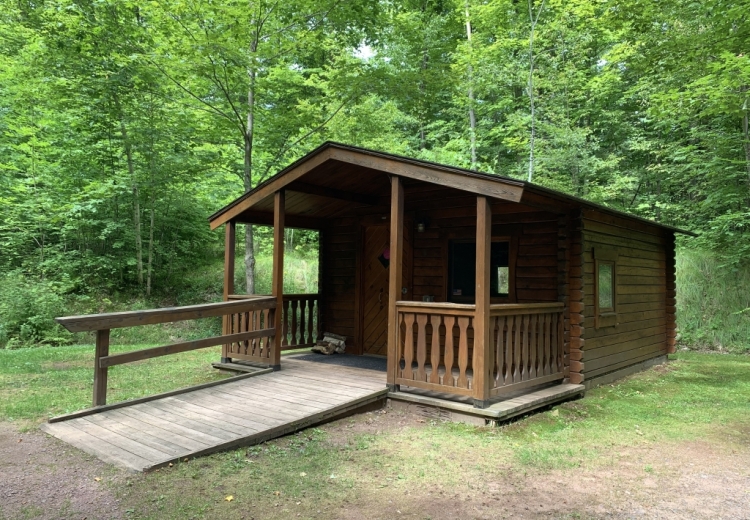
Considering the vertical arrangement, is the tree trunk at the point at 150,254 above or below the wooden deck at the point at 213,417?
above

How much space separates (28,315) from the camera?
9414 mm

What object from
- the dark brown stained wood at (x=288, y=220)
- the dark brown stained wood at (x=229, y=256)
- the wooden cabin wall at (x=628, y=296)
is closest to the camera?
the wooden cabin wall at (x=628, y=296)

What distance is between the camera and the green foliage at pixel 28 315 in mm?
9156

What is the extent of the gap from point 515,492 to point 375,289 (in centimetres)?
487

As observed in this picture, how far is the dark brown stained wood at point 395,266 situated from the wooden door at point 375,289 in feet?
7.46

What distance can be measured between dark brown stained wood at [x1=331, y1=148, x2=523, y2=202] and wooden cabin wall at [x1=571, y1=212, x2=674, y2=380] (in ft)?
6.63

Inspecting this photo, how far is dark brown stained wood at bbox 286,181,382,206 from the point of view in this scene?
6402 millimetres

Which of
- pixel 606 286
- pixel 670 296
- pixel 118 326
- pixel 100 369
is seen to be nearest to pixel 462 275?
pixel 606 286

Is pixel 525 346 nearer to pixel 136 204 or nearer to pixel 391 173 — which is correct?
pixel 391 173

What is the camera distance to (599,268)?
641cm

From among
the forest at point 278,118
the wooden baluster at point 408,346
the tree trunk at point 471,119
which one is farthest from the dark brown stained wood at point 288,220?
the tree trunk at point 471,119

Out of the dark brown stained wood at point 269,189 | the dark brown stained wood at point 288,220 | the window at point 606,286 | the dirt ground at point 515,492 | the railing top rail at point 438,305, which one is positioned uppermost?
the dark brown stained wood at point 269,189

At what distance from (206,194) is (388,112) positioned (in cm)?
572

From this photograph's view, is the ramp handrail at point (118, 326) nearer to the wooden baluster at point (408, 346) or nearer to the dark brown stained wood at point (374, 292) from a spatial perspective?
the wooden baluster at point (408, 346)
